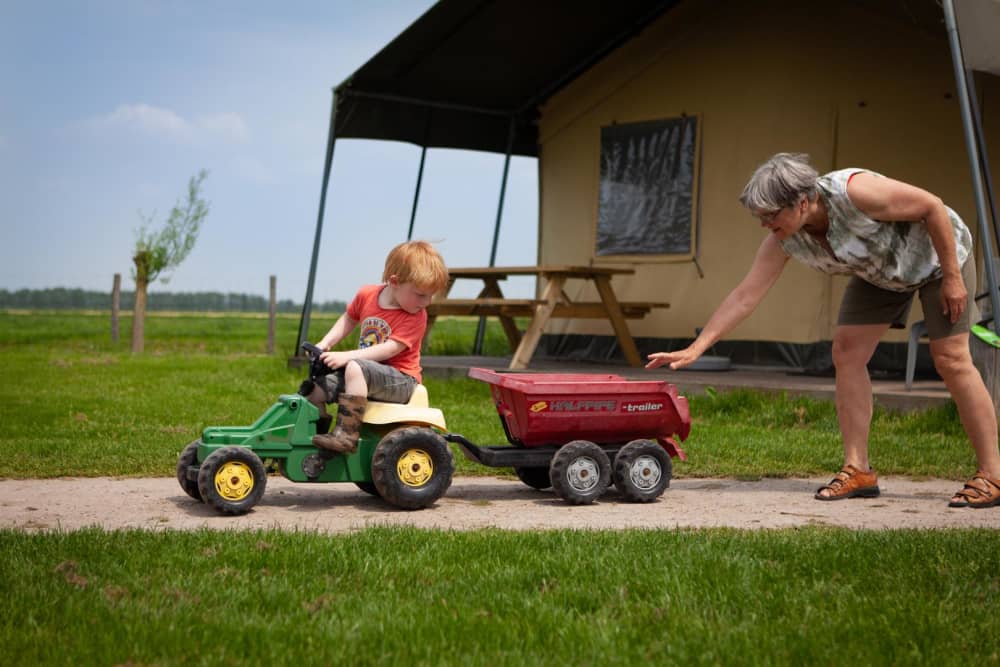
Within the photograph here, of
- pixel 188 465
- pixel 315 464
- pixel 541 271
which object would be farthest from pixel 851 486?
pixel 541 271

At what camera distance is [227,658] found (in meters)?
2.58

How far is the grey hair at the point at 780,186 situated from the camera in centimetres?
449

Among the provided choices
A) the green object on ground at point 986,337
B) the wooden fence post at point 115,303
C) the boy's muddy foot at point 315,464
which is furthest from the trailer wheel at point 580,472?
the wooden fence post at point 115,303

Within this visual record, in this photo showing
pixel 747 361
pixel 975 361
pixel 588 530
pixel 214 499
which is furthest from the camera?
pixel 747 361

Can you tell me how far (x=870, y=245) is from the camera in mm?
4676

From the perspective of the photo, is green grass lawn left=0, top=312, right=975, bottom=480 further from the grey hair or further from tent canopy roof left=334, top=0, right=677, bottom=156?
tent canopy roof left=334, top=0, right=677, bottom=156

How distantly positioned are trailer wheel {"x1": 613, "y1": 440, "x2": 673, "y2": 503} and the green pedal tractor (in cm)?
76

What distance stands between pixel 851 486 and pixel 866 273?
0.97m

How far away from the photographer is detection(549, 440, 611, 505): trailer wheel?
4.79 metres

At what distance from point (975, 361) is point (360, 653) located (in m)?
5.75

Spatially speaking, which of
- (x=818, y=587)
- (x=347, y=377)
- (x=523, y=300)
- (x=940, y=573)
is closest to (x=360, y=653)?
(x=818, y=587)

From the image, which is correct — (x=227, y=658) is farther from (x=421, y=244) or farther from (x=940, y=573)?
(x=421, y=244)

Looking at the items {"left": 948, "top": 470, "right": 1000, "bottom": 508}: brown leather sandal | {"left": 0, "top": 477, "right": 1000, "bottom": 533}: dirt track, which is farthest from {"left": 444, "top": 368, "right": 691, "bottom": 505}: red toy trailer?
{"left": 948, "top": 470, "right": 1000, "bottom": 508}: brown leather sandal

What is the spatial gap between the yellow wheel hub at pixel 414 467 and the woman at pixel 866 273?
→ 102cm
